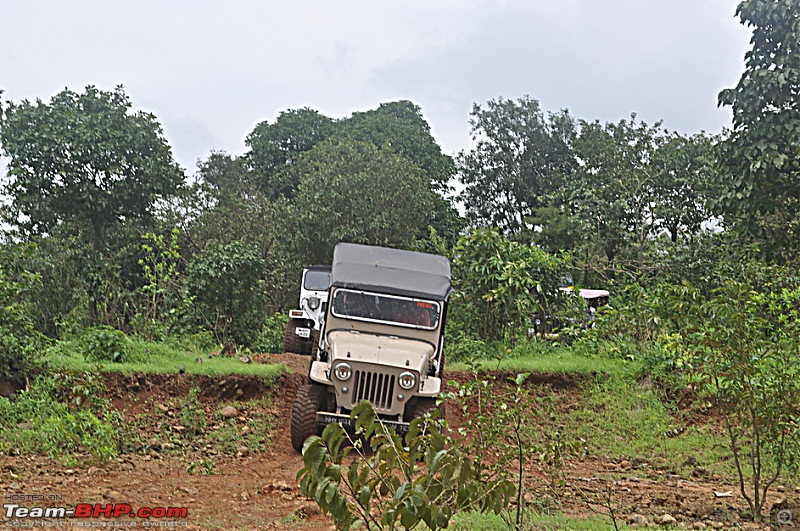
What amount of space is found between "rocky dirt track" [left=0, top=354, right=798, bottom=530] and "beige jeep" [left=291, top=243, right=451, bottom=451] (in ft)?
2.77

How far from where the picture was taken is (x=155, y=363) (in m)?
11.4

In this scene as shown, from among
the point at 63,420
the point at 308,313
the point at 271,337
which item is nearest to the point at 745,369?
the point at 63,420

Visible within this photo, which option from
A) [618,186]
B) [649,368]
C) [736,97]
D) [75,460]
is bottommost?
[75,460]

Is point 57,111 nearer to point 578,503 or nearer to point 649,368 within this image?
point 649,368

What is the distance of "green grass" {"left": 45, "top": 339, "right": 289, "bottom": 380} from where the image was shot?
34.8ft

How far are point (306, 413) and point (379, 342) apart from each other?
1.14m

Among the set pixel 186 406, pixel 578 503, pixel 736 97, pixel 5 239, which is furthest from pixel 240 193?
pixel 578 503

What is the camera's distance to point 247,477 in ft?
25.1

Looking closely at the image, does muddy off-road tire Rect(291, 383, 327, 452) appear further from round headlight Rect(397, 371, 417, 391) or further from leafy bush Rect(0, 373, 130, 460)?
leafy bush Rect(0, 373, 130, 460)

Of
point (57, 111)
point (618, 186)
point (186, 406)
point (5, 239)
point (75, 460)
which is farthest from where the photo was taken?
point (618, 186)

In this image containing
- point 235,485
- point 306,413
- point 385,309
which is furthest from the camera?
point 385,309

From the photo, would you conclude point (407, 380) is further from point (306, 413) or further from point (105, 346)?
point (105, 346)

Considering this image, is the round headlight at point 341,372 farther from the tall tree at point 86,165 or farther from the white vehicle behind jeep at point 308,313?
the tall tree at point 86,165

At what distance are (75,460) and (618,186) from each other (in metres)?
16.6
